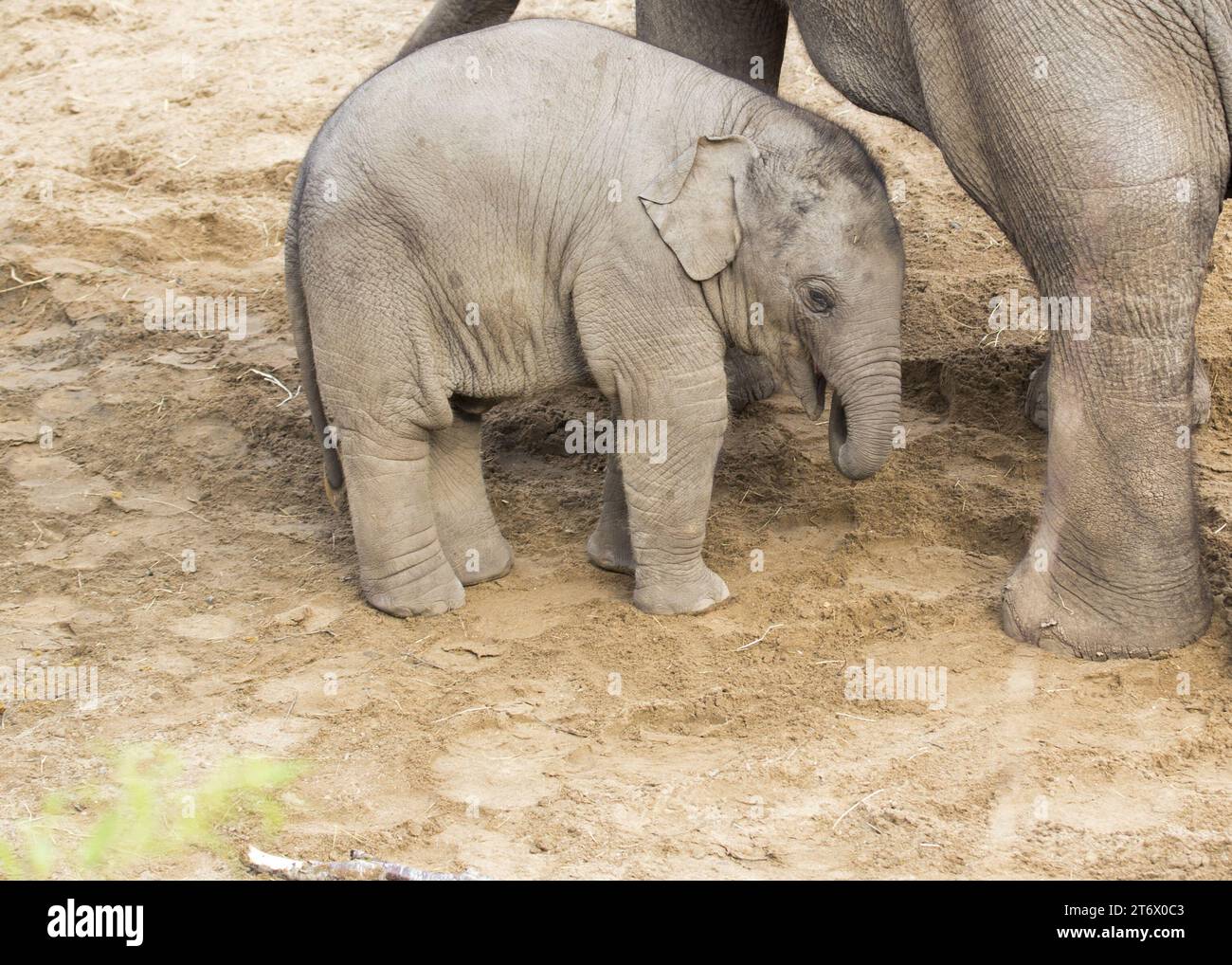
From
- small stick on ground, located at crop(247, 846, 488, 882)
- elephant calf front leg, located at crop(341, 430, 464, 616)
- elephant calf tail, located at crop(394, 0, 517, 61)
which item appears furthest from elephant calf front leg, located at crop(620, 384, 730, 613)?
elephant calf tail, located at crop(394, 0, 517, 61)

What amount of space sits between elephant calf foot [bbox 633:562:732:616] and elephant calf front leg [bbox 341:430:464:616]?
584 millimetres

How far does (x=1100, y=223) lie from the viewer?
438 cm

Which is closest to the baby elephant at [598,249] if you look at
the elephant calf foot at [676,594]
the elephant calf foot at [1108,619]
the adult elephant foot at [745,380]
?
the elephant calf foot at [676,594]

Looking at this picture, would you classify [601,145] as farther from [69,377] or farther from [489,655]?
[69,377]

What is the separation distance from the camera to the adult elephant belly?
14.1 feet

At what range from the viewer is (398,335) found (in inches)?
193

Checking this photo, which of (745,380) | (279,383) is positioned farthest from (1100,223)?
(279,383)

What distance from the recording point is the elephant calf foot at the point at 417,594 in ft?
17.0

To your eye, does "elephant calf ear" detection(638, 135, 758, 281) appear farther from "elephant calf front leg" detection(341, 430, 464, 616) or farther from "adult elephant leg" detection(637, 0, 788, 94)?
"adult elephant leg" detection(637, 0, 788, 94)

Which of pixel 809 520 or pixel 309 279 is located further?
pixel 809 520

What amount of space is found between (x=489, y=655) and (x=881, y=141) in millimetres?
4140

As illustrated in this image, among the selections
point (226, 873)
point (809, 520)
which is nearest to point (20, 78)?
point (809, 520)

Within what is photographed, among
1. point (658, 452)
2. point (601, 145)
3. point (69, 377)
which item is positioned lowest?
point (69, 377)

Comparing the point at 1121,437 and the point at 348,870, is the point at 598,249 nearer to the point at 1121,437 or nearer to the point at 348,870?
the point at 1121,437
